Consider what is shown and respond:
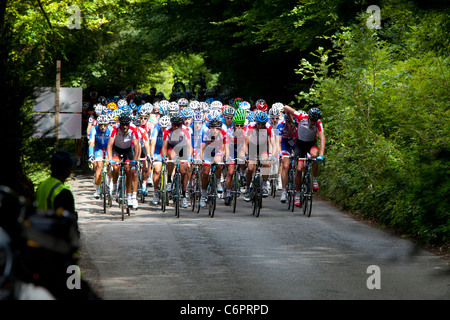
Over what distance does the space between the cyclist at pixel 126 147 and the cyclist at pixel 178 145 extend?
68cm

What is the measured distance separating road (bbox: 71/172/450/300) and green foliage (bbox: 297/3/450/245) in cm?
59

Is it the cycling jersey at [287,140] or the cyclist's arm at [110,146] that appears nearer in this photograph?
the cyclist's arm at [110,146]

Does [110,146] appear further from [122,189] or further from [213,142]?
[213,142]

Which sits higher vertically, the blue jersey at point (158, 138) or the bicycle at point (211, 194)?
the blue jersey at point (158, 138)

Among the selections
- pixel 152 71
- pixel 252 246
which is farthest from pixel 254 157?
pixel 152 71

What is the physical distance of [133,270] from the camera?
9688 mm

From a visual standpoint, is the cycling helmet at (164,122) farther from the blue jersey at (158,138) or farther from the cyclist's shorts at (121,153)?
the cyclist's shorts at (121,153)

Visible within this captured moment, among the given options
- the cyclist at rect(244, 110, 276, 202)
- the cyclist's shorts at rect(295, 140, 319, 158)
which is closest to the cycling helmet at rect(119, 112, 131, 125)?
the cyclist at rect(244, 110, 276, 202)

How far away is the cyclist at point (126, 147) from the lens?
51.1 ft

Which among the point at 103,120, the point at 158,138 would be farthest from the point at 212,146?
the point at 103,120

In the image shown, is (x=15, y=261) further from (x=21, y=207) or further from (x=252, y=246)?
(x=252, y=246)

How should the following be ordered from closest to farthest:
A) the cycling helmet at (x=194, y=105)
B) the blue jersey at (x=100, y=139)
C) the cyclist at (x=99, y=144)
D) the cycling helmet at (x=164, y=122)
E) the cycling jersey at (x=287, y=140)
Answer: the cycling jersey at (x=287, y=140) → the cycling helmet at (x=164, y=122) → the cyclist at (x=99, y=144) → the blue jersey at (x=100, y=139) → the cycling helmet at (x=194, y=105)

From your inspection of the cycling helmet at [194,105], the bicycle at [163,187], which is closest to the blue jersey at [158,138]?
the bicycle at [163,187]

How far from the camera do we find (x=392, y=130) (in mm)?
16859
